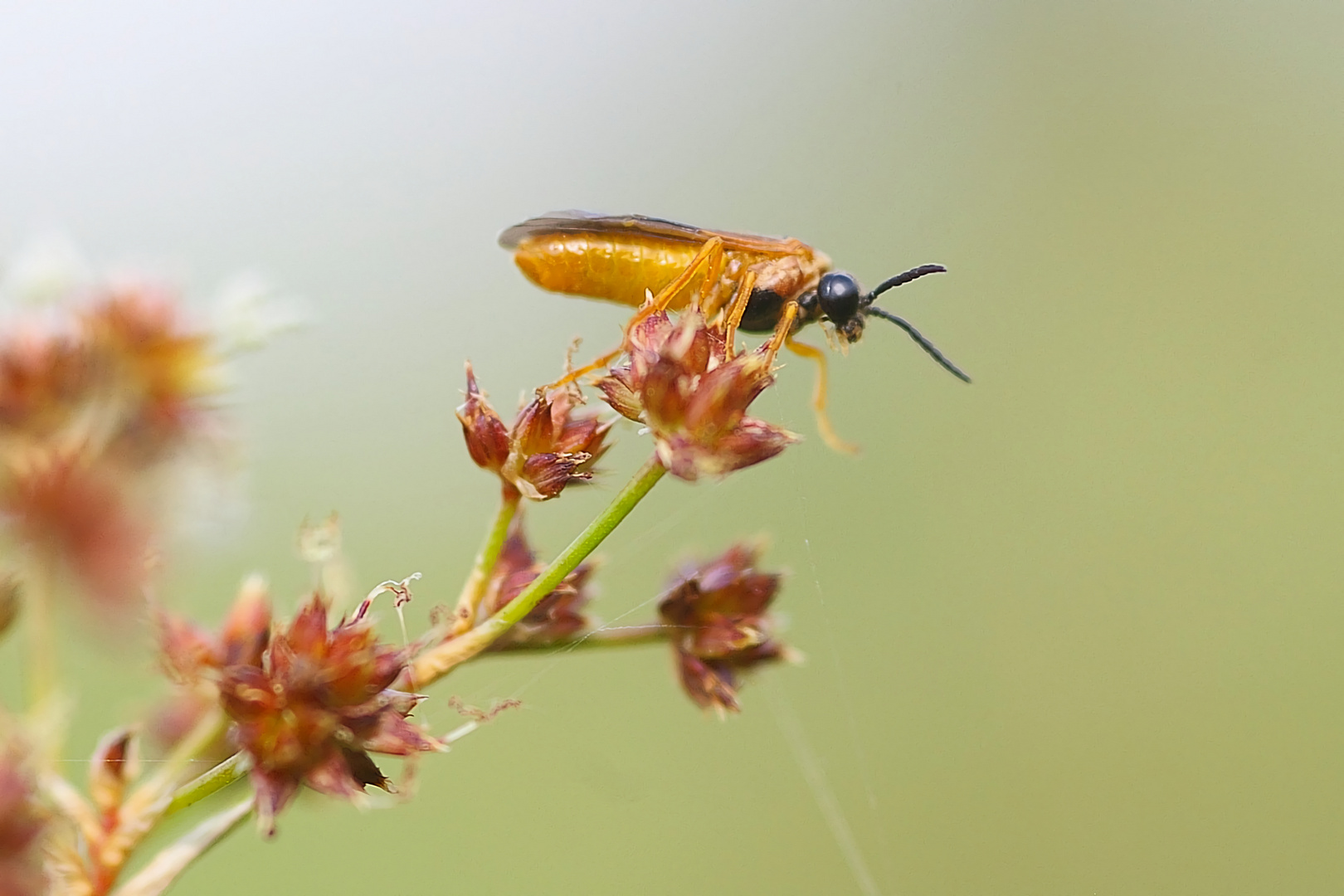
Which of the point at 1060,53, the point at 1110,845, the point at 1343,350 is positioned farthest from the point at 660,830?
the point at 1060,53

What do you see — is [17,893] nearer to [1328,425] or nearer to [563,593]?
[563,593]

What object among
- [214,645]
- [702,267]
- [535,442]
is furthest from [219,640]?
[702,267]

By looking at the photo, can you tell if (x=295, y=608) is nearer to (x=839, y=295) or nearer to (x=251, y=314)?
(x=251, y=314)

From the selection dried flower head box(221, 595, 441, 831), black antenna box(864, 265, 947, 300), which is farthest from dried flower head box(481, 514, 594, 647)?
black antenna box(864, 265, 947, 300)

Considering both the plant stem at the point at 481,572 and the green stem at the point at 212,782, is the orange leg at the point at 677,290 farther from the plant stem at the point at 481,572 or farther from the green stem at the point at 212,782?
the green stem at the point at 212,782

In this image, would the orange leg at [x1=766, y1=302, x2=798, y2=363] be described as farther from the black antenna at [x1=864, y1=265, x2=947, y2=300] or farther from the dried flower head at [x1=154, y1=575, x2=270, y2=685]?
the dried flower head at [x1=154, y1=575, x2=270, y2=685]
